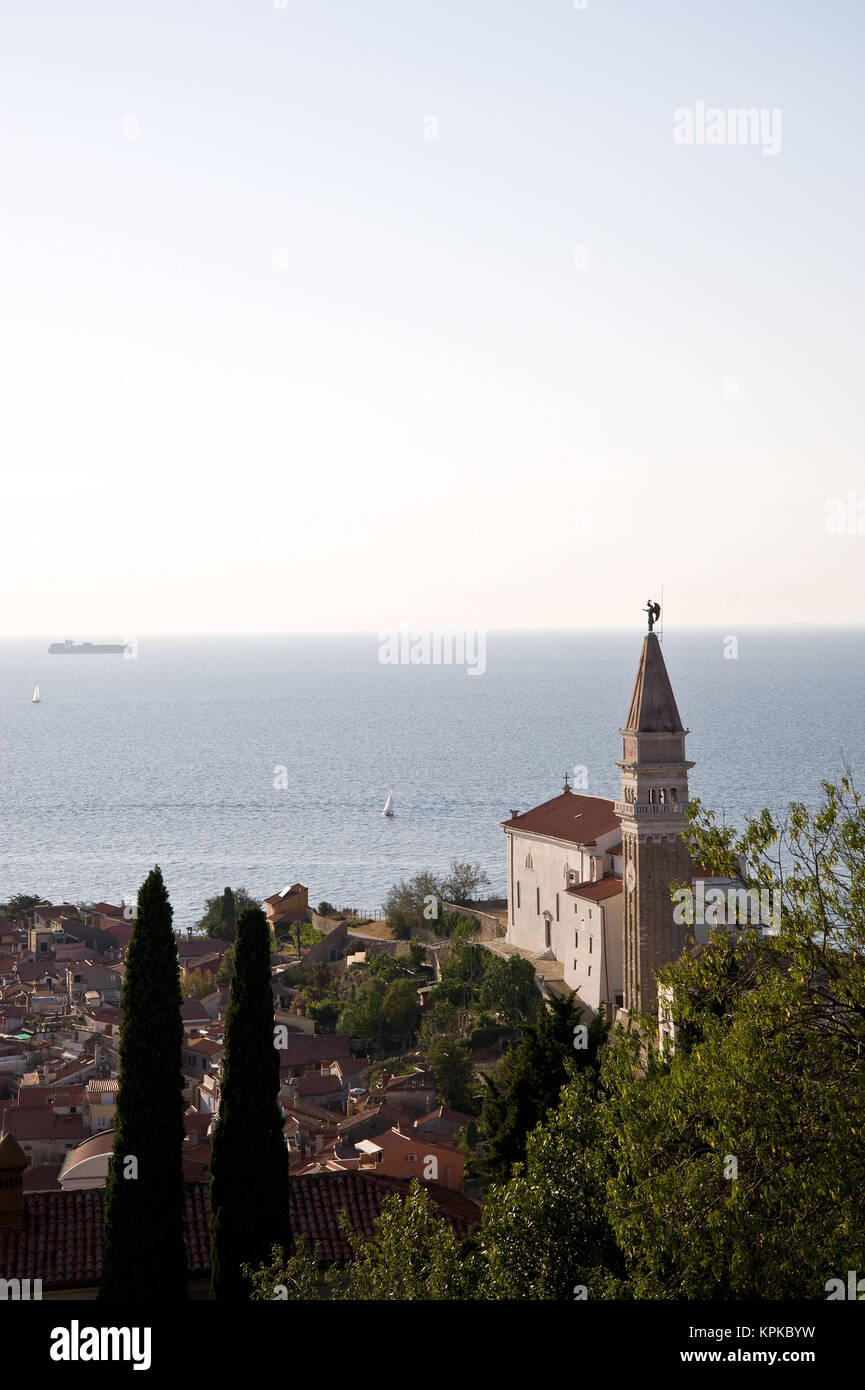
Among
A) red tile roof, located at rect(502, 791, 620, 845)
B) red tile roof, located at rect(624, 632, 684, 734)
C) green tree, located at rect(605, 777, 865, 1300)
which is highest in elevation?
red tile roof, located at rect(624, 632, 684, 734)

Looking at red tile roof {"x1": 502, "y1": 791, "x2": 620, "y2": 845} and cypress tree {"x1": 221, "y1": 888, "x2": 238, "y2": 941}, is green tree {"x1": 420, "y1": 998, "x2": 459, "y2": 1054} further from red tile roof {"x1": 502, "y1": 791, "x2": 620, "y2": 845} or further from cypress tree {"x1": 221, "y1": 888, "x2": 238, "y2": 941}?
cypress tree {"x1": 221, "y1": 888, "x2": 238, "y2": 941}

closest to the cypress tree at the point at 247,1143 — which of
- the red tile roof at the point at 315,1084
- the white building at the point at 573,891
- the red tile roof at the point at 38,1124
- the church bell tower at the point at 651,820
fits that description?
the church bell tower at the point at 651,820

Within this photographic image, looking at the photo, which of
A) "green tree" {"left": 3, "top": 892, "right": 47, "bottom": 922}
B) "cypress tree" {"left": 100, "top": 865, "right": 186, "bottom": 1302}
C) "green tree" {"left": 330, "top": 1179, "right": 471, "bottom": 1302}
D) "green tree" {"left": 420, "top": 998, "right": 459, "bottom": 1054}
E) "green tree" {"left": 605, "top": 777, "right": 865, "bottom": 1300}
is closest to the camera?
"green tree" {"left": 605, "top": 777, "right": 865, "bottom": 1300}

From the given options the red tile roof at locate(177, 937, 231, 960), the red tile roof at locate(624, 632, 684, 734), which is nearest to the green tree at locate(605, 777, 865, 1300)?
the red tile roof at locate(624, 632, 684, 734)

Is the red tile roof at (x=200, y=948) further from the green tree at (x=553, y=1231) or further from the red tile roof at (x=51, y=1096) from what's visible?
the green tree at (x=553, y=1231)

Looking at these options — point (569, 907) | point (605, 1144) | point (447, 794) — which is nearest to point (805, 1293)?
point (605, 1144)

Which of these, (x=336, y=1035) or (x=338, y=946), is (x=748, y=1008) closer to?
(x=336, y=1035)
